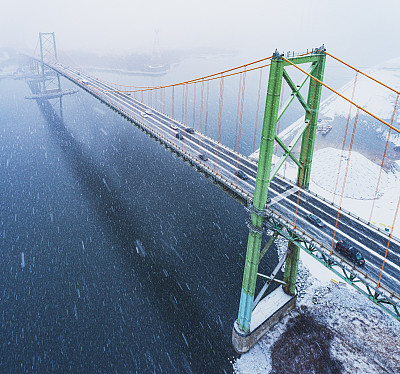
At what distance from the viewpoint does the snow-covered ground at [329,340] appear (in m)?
34.1

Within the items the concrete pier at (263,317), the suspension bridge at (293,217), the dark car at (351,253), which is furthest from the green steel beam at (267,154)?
the dark car at (351,253)

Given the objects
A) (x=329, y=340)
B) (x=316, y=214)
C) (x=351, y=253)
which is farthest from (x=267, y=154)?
(x=329, y=340)

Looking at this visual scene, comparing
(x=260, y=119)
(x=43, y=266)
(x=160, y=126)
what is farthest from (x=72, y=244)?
(x=260, y=119)

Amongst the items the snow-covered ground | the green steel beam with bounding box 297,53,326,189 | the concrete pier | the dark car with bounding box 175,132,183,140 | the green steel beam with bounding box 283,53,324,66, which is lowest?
the snow-covered ground

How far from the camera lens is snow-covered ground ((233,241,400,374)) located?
34.1 metres

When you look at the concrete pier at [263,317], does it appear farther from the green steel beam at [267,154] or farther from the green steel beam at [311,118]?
the green steel beam at [311,118]

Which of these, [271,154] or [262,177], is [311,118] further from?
[262,177]

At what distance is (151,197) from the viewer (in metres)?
66.5

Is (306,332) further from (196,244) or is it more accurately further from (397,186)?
(397,186)

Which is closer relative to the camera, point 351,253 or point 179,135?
point 351,253

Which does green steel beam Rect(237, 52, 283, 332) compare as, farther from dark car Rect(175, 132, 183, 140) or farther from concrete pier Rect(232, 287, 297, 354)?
dark car Rect(175, 132, 183, 140)

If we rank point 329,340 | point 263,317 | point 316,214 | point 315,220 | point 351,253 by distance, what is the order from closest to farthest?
point 351,253 < point 315,220 < point 316,214 < point 329,340 < point 263,317

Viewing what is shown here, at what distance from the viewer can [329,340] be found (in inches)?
1449

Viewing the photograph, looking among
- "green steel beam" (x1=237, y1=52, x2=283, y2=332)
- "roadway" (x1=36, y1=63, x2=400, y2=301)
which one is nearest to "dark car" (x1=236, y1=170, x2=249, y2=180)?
"roadway" (x1=36, y1=63, x2=400, y2=301)
